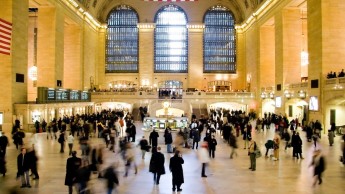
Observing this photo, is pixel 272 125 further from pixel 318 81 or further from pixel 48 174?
pixel 48 174

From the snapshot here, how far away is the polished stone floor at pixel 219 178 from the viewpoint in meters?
9.26

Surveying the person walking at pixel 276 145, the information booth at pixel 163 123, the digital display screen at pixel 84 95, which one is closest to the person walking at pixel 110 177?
the person walking at pixel 276 145

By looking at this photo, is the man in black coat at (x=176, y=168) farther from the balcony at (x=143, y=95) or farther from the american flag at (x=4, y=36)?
the balcony at (x=143, y=95)

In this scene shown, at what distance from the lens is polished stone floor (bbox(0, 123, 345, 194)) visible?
30.4ft

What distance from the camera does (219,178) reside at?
10.7 meters

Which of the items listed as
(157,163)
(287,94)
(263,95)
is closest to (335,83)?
(287,94)

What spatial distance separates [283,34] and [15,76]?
22.7 metres

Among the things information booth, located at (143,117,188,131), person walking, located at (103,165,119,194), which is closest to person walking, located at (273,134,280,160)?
information booth, located at (143,117,188,131)

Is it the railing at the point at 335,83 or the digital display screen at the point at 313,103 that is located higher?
the railing at the point at 335,83

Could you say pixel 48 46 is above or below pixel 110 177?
above

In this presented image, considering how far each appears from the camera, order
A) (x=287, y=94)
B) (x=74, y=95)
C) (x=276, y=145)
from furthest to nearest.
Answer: (x=74, y=95)
(x=287, y=94)
(x=276, y=145)

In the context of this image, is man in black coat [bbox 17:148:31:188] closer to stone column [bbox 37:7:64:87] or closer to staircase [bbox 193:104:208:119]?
stone column [bbox 37:7:64:87]

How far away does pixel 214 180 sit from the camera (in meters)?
10.4

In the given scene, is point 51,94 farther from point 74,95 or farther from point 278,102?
point 278,102
